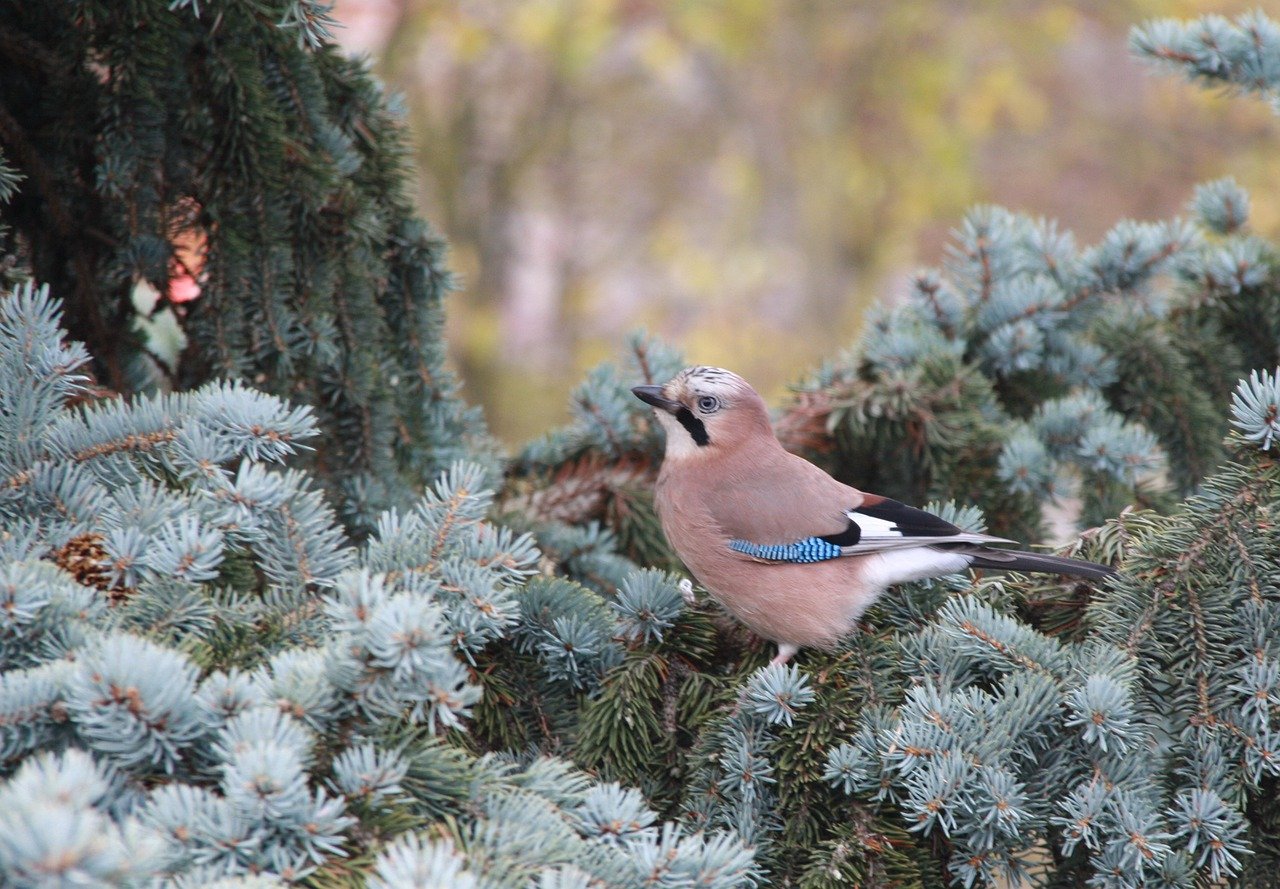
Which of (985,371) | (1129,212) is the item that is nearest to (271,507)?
(985,371)

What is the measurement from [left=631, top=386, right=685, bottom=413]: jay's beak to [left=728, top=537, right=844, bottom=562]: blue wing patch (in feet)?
1.65

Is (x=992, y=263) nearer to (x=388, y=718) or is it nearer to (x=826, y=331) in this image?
(x=388, y=718)

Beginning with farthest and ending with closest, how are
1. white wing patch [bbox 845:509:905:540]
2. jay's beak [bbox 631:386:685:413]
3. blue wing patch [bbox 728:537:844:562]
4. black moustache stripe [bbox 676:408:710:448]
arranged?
black moustache stripe [bbox 676:408:710:448] < jay's beak [bbox 631:386:685:413] < blue wing patch [bbox 728:537:844:562] < white wing patch [bbox 845:509:905:540]

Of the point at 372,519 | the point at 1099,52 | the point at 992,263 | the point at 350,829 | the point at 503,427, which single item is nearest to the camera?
the point at 350,829

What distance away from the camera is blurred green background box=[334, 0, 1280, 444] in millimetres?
9188

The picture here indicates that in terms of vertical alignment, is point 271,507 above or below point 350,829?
above

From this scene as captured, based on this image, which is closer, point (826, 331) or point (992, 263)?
point (992, 263)

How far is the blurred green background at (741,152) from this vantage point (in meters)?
9.19

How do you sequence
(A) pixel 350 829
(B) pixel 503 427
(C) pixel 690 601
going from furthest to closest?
(B) pixel 503 427, (C) pixel 690 601, (A) pixel 350 829

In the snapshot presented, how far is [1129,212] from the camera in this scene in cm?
1092

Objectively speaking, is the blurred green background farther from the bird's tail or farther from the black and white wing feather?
the bird's tail

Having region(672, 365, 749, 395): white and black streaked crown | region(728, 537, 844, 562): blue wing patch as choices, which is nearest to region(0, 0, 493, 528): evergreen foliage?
A: region(672, 365, 749, 395): white and black streaked crown

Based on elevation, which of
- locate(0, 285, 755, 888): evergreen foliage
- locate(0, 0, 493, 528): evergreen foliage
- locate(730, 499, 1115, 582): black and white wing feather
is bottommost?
locate(0, 285, 755, 888): evergreen foliage

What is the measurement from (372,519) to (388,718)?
1274 mm
